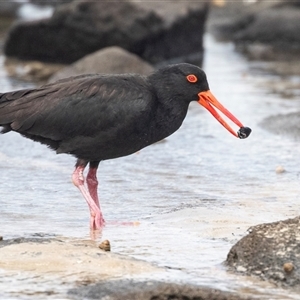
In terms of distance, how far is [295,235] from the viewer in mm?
5004

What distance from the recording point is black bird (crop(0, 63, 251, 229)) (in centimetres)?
627

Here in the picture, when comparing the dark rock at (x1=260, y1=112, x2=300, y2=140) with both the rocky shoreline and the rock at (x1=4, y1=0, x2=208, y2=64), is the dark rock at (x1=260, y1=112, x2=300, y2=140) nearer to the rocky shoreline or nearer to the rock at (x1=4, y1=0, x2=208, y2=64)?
the rocky shoreline

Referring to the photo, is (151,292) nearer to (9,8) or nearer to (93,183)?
(93,183)

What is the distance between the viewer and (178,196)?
7.10m

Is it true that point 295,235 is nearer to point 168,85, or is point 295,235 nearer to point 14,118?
point 168,85

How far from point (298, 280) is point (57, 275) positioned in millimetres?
1323

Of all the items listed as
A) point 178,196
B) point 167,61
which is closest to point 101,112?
point 178,196

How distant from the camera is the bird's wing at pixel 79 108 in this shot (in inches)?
247

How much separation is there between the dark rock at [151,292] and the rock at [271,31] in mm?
12369

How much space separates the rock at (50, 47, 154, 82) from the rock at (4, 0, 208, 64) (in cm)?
198

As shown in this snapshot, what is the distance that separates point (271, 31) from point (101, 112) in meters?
12.1

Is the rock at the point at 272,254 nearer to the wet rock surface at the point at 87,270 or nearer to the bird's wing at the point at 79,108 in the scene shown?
the wet rock surface at the point at 87,270

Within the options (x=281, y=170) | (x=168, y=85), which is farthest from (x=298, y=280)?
(x=281, y=170)

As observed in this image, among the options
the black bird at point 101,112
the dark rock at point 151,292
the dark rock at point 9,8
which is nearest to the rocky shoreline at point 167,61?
the dark rock at point 151,292
